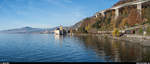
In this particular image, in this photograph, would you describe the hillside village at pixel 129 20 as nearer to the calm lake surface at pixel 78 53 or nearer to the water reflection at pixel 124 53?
the water reflection at pixel 124 53

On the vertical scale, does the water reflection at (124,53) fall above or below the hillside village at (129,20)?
below

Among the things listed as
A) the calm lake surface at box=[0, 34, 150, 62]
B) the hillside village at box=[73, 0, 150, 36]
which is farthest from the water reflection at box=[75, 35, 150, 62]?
the hillside village at box=[73, 0, 150, 36]

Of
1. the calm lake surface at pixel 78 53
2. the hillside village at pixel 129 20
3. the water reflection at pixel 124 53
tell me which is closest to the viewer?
the water reflection at pixel 124 53

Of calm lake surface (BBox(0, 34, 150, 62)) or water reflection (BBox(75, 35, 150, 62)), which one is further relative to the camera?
calm lake surface (BBox(0, 34, 150, 62))

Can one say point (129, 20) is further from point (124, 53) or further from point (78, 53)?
point (78, 53)

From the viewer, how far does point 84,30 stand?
97250 mm

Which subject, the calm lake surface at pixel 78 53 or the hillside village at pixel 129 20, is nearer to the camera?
the calm lake surface at pixel 78 53

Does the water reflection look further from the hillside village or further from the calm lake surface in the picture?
the hillside village

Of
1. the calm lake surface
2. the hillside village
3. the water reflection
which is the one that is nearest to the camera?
the water reflection

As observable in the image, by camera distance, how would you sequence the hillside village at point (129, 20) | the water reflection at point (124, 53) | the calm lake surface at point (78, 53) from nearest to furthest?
the water reflection at point (124, 53) < the calm lake surface at point (78, 53) < the hillside village at point (129, 20)

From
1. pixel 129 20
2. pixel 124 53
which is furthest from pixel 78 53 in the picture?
pixel 129 20

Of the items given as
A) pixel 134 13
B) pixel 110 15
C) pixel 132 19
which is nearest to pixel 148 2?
pixel 134 13

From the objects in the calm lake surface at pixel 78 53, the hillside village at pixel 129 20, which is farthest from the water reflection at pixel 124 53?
the hillside village at pixel 129 20

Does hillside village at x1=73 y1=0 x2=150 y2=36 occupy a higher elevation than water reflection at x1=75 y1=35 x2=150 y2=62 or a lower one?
higher
